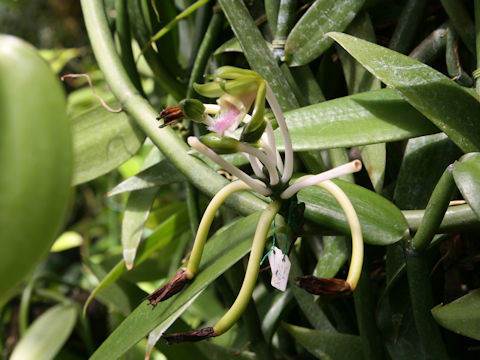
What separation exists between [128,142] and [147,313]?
0.28 meters

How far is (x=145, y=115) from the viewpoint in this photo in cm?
58

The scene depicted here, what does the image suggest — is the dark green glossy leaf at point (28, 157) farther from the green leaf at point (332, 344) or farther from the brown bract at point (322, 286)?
the green leaf at point (332, 344)

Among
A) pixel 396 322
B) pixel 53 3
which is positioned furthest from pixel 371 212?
pixel 53 3

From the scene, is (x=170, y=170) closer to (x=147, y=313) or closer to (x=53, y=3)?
(x=147, y=313)

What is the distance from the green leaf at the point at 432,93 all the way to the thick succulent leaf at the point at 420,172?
0.24ft

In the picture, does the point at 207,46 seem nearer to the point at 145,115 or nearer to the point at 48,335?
the point at 145,115

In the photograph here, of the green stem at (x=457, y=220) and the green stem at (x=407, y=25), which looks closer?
the green stem at (x=457, y=220)

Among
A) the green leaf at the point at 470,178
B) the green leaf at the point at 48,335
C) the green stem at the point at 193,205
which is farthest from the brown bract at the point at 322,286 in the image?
the green leaf at the point at 48,335

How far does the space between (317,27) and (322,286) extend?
31 centimetres

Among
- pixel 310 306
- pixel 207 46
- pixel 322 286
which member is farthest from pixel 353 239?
pixel 207 46

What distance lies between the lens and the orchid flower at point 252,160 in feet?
1.12

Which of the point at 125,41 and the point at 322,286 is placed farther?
the point at 125,41

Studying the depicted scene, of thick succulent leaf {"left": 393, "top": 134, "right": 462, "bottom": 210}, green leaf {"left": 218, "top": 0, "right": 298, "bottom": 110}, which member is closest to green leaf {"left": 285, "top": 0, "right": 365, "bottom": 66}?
green leaf {"left": 218, "top": 0, "right": 298, "bottom": 110}

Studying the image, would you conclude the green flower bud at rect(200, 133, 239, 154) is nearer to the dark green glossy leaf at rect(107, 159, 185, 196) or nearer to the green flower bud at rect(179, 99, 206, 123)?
the green flower bud at rect(179, 99, 206, 123)
